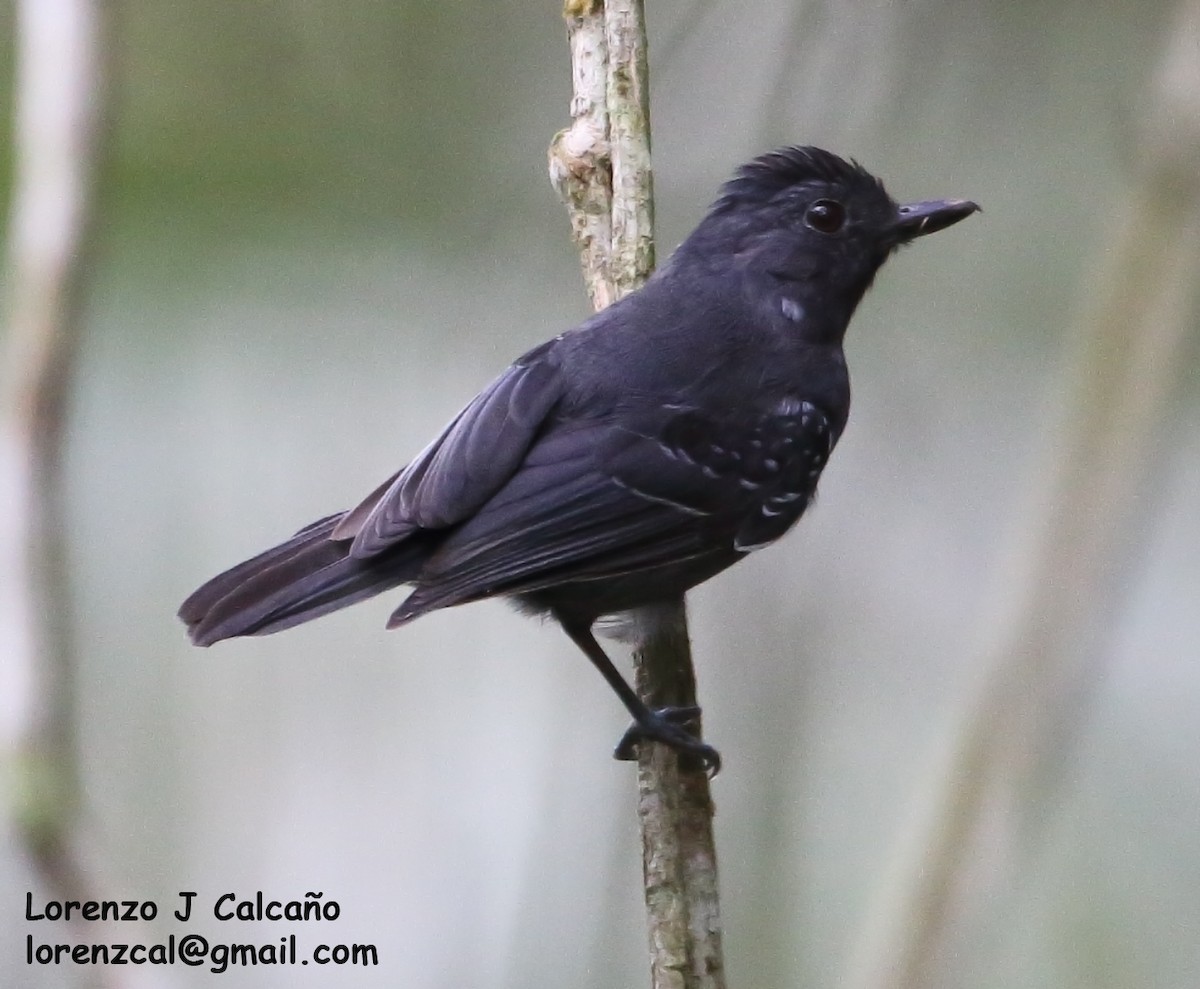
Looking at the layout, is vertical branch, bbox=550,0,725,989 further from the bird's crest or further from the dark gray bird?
the bird's crest

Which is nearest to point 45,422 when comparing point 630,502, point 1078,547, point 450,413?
point 1078,547

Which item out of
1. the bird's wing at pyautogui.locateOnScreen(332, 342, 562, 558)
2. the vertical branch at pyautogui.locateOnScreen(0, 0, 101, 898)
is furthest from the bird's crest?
the vertical branch at pyautogui.locateOnScreen(0, 0, 101, 898)

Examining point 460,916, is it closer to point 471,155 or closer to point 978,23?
point 471,155

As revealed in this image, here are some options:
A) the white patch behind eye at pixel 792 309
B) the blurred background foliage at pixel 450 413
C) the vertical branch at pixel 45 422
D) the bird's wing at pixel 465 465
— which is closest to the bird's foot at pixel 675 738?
the blurred background foliage at pixel 450 413

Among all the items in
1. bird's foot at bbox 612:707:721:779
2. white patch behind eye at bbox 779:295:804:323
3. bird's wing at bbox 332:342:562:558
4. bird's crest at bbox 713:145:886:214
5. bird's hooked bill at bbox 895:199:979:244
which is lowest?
bird's foot at bbox 612:707:721:779

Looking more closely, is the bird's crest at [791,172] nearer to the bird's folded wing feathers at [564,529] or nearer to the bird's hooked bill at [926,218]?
the bird's hooked bill at [926,218]
